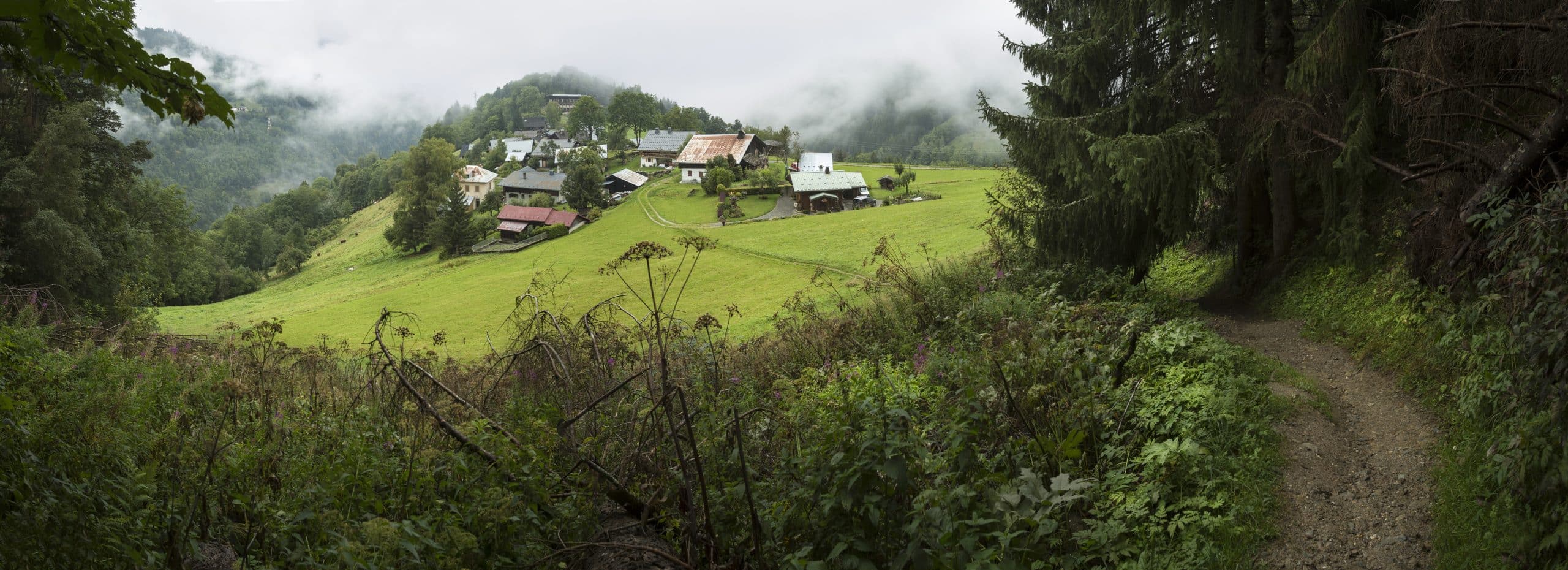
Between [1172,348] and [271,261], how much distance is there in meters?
87.0

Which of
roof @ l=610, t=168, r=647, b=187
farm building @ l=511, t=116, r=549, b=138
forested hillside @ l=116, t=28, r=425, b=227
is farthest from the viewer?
farm building @ l=511, t=116, r=549, b=138

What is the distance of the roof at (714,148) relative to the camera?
78.2 meters

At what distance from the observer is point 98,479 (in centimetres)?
386

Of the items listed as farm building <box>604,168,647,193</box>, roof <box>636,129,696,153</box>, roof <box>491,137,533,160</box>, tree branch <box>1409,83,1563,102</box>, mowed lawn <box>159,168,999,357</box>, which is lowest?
mowed lawn <box>159,168,999,357</box>

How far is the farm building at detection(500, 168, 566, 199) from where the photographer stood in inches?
3014

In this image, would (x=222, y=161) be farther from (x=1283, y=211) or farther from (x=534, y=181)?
(x=1283, y=211)

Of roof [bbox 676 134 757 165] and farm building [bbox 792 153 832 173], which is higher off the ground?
roof [bbox 676 134 757 165]

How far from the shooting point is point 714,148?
8044 centimetres

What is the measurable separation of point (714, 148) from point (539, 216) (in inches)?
1050

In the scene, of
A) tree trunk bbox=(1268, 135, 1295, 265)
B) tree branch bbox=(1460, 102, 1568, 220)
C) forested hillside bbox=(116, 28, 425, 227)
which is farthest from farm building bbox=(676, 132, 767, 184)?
tree branch bbox=(1460, 102, 1568, 220)

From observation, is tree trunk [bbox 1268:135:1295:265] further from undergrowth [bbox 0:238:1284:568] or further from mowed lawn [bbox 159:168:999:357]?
mowed lawn [bbox 159:168:999:357]

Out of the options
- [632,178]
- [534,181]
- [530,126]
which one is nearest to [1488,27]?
[632,178]

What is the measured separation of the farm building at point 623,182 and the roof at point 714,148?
4841 mm

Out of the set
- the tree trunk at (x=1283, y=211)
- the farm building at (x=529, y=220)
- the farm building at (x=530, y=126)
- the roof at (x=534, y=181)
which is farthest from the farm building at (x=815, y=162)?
the farm building at (x=530, y=126)
